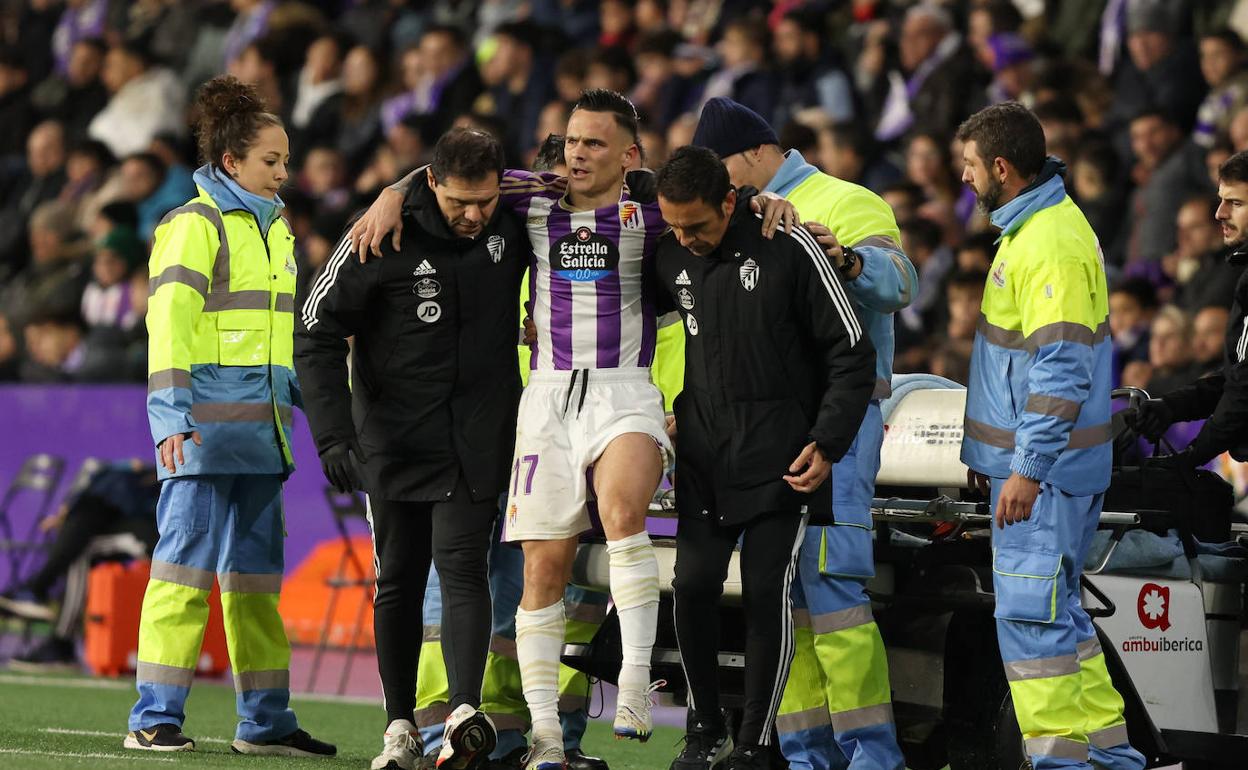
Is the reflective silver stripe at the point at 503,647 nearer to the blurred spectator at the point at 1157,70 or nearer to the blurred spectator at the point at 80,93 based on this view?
the blurred spectator at the point at 1157,70

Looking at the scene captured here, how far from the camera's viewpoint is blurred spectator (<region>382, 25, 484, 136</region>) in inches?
630

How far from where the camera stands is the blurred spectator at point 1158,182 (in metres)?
11.4

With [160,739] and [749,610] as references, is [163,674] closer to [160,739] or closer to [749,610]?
[160,739]

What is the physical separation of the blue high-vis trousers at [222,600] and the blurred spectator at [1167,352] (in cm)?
507

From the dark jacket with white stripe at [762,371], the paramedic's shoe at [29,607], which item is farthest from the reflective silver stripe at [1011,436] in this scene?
the paramedic's shoe at [29,607]

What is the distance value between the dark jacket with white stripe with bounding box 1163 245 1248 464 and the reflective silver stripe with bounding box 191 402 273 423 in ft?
10.5

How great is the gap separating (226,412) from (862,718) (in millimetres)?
2554

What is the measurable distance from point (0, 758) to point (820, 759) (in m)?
2.52

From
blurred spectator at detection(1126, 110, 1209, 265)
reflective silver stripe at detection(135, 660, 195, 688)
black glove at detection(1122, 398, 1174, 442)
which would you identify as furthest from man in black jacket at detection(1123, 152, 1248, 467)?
blurred spectator at detection(1126, 110, 1209, 265)

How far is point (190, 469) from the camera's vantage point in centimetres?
702

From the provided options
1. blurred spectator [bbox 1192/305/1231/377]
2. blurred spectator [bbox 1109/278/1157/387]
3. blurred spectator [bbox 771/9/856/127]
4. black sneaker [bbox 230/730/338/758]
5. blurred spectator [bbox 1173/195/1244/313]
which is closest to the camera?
black sneaker [bbox 230/730/338/758]

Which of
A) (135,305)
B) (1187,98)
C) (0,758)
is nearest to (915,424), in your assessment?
(0,758)

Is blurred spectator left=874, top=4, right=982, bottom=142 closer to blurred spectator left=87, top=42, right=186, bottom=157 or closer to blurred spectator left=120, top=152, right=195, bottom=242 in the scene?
blurred spectator left=120, top=152, right=195, bottom=242

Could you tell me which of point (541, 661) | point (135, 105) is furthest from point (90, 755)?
point (135, 105)
